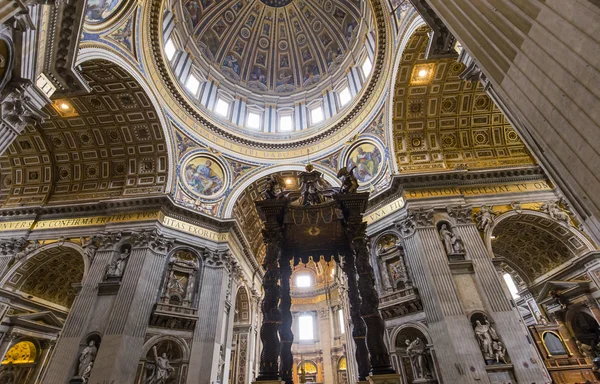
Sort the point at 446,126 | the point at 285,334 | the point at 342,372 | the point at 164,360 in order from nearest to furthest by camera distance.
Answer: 1. the point at 285,334
2. the point at 164,360
3. the point at 446,126
4. the point at 342,372

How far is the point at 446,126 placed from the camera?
1441 centimetres

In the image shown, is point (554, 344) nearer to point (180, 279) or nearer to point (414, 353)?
point (414, 353)

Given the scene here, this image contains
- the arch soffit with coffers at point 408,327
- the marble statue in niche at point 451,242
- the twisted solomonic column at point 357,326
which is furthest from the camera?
the marble statue in niche at point 451,242

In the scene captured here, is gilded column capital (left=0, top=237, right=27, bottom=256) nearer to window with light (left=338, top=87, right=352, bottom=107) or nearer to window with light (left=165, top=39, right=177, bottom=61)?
window with light (left=165, top=39, right=177, bottom=61)

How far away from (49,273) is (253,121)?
14.8 metres

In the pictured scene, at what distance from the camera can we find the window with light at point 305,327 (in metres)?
26.4

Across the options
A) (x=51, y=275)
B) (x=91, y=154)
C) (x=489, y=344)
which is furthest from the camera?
(x=91, y=154)

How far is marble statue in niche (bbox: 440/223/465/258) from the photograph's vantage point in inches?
449

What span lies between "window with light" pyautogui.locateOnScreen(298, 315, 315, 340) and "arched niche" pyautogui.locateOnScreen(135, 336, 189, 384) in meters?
17.0

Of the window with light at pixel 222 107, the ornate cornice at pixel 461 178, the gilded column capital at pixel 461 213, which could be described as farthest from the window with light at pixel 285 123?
the gilded column capital at pixel 461 213

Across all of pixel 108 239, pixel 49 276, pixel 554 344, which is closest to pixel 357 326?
pixel 554 344

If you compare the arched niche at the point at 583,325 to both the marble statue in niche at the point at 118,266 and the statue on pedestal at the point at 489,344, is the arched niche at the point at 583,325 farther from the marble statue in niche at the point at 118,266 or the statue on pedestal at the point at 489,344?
the marble statue in niche at the point at 118,266

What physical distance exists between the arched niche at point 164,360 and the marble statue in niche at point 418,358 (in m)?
8.85

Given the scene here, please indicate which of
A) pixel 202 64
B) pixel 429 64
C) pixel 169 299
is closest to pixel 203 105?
pixel 202 64
